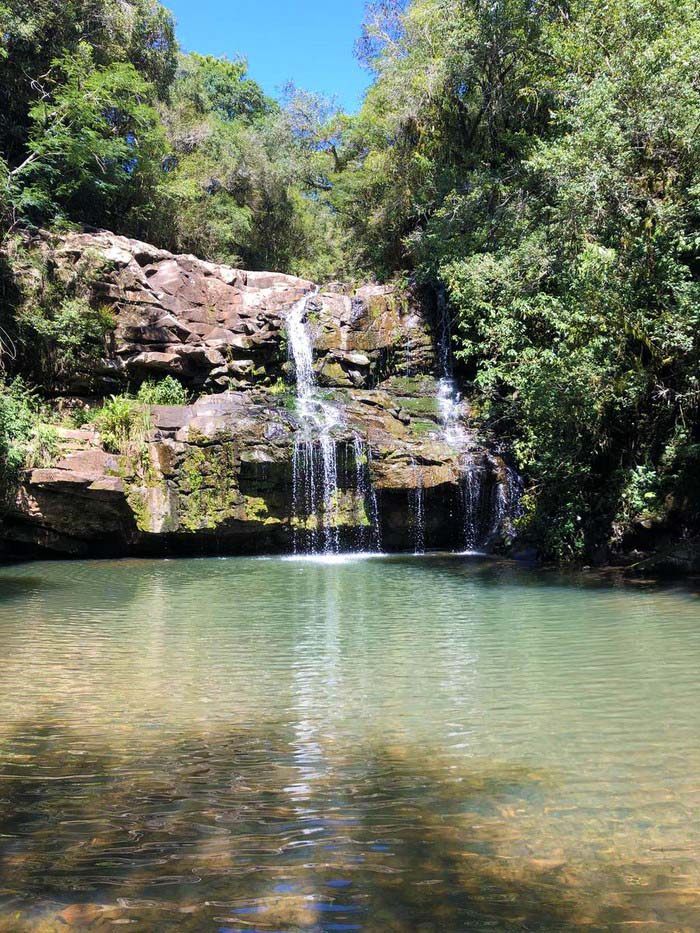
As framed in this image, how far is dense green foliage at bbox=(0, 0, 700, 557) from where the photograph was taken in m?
11.6

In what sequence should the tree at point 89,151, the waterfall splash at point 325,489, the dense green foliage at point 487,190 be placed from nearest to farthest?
the dense green foliage at point 487,190 < the waterfall splash at point 325,489 < the tree at point 89,151

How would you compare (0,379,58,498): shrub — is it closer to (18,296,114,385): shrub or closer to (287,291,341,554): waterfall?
(18,296,114,385): shrub

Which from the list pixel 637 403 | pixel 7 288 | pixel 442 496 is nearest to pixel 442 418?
pixel 442 496

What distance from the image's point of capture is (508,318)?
16.1 m

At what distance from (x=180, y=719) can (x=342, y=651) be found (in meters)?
2.29

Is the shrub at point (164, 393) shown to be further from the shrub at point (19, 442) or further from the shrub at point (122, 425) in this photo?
the shrub at point (19, 442)

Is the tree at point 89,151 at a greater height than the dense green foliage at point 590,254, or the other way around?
the tree at point 89,151

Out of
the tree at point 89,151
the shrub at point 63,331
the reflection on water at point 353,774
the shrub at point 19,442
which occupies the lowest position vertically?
the reflection on water at point 353,774

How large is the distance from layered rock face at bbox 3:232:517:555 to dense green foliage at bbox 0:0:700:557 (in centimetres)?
118

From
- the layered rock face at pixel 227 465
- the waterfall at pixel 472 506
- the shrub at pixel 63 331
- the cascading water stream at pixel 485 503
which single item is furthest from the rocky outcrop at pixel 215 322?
the waterfall at pixel 472 506

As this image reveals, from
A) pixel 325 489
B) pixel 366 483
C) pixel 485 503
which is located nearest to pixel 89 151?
pixel 325 489

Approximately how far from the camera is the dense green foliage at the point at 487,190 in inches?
458

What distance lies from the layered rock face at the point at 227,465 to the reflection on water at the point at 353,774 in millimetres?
7635

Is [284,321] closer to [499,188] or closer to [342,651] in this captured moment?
[499,188]
